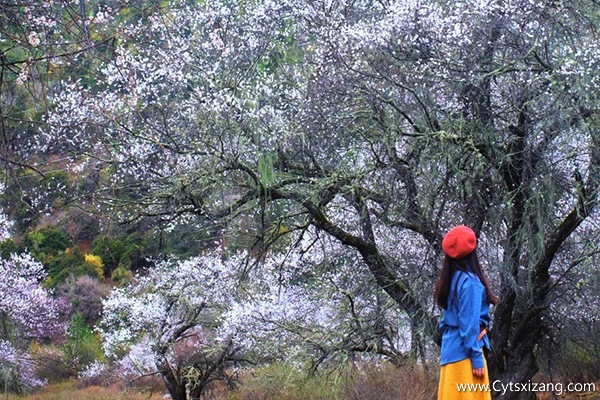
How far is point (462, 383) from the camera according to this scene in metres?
4.17

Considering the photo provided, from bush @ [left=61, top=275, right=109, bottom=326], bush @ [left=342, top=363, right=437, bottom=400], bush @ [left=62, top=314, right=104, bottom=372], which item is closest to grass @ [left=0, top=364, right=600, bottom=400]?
bush @ [left=342, top=363, right=437, bottom=400]

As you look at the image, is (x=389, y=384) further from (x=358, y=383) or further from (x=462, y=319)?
(x=462, y=319)

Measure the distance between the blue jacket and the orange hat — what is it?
0.11 m

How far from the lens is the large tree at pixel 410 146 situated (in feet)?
19.4

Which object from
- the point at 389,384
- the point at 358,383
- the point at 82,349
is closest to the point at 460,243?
the point at 389,384

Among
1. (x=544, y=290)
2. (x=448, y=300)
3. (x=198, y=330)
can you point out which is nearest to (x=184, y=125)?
(x=544, y=290)

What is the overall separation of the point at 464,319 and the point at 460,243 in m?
0.42

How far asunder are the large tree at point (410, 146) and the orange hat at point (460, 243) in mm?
1659

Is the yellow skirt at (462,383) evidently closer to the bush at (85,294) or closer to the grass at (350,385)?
the grass at (350,385)

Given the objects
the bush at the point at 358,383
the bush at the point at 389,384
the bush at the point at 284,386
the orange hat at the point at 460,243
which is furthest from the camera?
the bush at the point at 284,386

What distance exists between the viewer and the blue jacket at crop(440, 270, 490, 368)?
4.07 meters

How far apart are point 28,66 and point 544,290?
463 cm

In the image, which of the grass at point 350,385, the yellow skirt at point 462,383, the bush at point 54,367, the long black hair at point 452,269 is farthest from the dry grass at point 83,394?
the long black hair at point 452,269

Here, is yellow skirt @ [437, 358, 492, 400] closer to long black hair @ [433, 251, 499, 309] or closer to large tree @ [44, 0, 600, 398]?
long black hair @ [433, 251, 499, 309]
